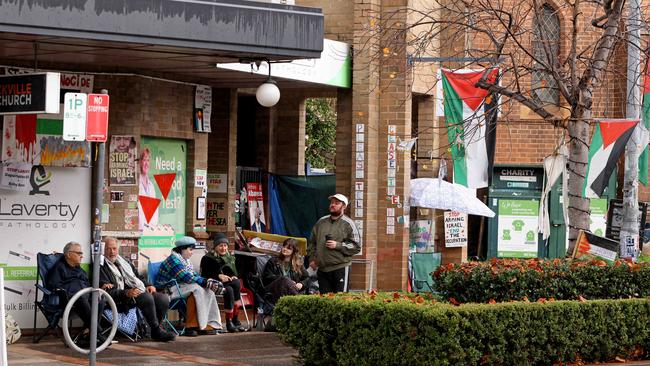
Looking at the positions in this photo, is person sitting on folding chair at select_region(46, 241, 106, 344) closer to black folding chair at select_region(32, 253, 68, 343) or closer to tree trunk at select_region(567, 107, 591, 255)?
black folding chair at select_region(32, 253, 68, 343)

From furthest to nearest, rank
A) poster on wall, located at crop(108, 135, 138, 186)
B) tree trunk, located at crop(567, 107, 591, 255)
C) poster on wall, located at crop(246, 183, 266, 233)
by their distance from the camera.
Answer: poster on wall, located at crop(246, 183, 266, 233) → poster on wall, located at crop(108, 135, 138, 186) → tree trunk, located at crop(567, 107, 591, 255)

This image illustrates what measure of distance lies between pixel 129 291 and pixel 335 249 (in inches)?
116

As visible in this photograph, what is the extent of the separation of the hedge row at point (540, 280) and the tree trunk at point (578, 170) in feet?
2.20

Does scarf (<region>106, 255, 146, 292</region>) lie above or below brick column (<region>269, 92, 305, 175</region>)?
below

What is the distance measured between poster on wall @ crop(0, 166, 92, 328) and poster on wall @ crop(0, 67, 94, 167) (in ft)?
0.74

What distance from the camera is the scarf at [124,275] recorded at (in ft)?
52.5

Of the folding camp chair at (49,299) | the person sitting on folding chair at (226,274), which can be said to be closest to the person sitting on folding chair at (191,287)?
the person sitting on folding chair at (226,274)

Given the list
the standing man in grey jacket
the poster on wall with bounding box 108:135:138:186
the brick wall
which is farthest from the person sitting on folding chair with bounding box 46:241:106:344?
the standing man in grey jacket

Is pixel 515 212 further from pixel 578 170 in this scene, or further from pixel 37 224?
pixel 37 224

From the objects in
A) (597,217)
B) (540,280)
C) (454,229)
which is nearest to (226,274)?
(540,280)

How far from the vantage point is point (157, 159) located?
61.1 feet

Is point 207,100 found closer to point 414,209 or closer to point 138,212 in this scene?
point 138,212

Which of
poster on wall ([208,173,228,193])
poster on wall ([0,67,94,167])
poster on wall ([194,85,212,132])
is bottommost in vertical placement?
poster on wall ([208,173,228,193])

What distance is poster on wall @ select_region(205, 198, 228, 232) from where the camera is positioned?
69.9ft
